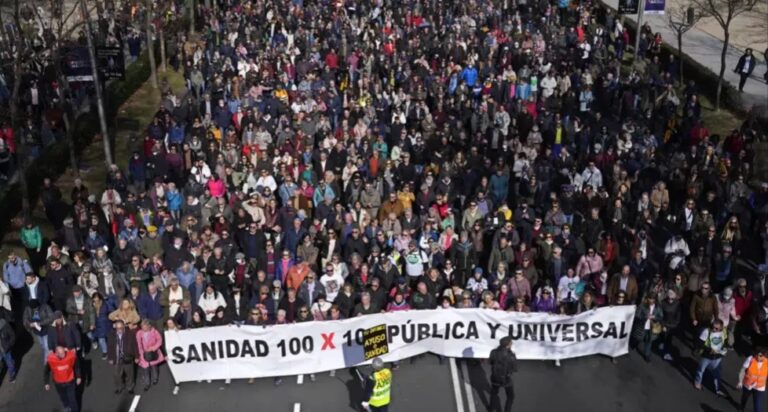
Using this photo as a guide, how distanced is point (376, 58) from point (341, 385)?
15.9m

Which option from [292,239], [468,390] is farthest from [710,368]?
[292,239]

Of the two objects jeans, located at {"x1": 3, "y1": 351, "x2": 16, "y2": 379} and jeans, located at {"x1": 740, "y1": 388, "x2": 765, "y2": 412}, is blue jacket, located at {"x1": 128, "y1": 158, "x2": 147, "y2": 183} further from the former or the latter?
jeans, located at {"x1": 740, "y1": 388, "x2": 765, "y2": 412}

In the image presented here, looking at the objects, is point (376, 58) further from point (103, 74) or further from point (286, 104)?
point (103, 74)

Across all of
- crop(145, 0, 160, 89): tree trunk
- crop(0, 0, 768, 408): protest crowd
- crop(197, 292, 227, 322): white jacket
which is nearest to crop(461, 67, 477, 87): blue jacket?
crop(0, 0, 768, 408): protest crowd

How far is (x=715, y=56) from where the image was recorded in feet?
118

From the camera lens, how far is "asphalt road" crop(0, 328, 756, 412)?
14078 mm

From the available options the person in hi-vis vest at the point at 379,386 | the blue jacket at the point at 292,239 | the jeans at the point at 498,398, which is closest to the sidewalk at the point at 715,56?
the blue jacket at the point at 292,239

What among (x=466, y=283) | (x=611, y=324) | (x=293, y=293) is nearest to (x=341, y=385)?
(x=293, y=293)

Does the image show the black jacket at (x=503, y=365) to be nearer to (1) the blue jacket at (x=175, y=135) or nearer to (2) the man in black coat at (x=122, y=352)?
(2) the man in black coat at (x=122, y=352)

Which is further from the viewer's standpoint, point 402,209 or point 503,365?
point 402,209

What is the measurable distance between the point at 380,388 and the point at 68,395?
5072mm

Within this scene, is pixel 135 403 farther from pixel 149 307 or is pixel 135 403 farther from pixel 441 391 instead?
pixel 441 391

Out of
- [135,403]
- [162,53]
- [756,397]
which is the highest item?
[162,53]

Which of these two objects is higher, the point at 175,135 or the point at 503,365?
the point at 175,135
